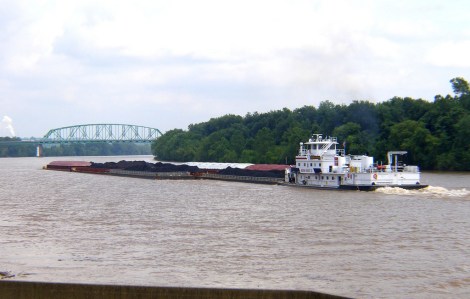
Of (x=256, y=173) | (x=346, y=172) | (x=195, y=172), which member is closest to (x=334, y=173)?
(x=346, y=172)

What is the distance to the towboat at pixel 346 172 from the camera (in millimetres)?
55438

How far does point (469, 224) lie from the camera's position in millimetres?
34438

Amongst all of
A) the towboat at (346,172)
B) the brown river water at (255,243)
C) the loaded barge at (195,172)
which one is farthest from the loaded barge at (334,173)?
the brown river water at (255,243)

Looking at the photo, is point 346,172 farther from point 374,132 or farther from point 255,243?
point 374,132

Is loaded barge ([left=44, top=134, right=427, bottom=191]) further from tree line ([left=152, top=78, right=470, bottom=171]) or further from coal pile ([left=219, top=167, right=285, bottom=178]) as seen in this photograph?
tree line ([left=152, top=78, right=470, bottom=171])

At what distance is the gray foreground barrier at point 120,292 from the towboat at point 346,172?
40.5 meters

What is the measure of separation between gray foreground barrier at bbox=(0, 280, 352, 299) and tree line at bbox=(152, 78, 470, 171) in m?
66.8

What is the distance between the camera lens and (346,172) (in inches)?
2292

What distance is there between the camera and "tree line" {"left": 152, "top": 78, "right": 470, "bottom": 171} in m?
95.6

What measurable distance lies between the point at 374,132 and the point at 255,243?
7053cm

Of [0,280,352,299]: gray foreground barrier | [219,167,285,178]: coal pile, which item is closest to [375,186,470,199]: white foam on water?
[219,167,285,178]: coal pile

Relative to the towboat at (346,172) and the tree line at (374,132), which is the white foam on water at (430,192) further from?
the tree line at (374,132)

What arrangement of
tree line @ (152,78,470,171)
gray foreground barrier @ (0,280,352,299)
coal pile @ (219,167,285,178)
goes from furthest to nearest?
tree line @ (152,78,470,171) < coal pile @ (219,167,285,178) < gray foreground barrier @ (0,280,352,299)

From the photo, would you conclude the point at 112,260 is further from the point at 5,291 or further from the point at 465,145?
the point at 465,145
